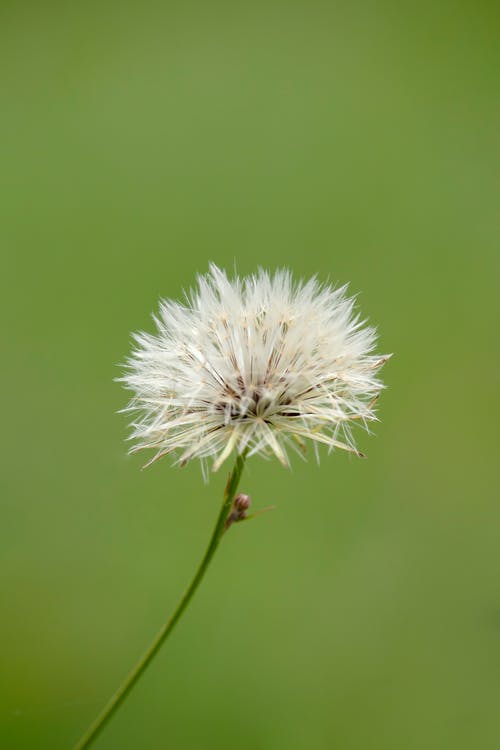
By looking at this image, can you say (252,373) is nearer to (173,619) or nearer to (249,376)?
(249,376)

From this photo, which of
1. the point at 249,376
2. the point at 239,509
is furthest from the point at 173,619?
the point at 249,376

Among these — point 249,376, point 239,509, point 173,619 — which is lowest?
point 173,619

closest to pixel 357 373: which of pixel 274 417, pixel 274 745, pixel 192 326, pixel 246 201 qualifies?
pixel 274 417

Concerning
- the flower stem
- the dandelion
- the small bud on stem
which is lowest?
the flower stem

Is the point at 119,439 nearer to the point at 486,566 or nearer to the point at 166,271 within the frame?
the point at 166,271

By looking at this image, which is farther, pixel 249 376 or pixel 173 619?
pixel 249 376
